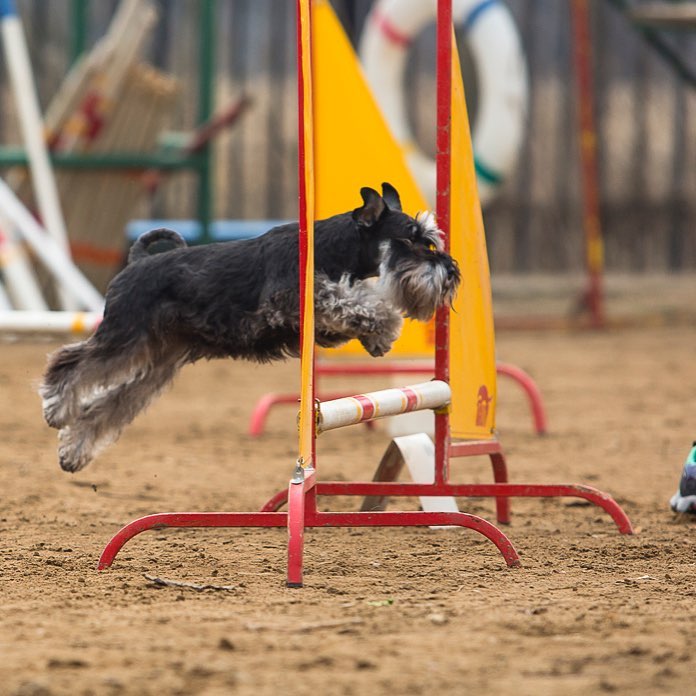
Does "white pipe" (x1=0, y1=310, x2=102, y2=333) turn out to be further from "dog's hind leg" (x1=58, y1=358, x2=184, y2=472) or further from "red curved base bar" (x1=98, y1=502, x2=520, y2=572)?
"red curved base bar" (x1=98, y1=502, x2=520, y2=572)

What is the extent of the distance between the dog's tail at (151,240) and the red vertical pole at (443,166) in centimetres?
81

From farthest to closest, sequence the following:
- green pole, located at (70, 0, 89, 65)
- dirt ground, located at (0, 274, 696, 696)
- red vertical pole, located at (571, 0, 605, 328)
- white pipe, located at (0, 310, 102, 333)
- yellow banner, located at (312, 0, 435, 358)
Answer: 1. green pole, located at (70, 0, 89, 65)
2. red vertical pole, located at (571, 0, 605, 328)
3. white pipe, located at (0, 310, 102, 333)
4. yellow banner, located at (312, 0, 435, 358)
5. dirt ground, located at (0, 274, 696, 696)

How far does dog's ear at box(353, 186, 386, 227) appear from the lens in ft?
12.4

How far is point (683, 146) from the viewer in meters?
14.5

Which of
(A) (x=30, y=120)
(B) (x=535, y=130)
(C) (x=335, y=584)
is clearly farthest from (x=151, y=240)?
(B) (x=535, y=130)

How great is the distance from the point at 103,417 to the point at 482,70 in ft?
26.9

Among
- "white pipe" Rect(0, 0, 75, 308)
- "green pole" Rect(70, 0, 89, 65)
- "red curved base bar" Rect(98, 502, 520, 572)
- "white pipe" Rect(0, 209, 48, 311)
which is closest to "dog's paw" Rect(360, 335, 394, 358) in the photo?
"red curved base bar" Rect(98, 502, 520, 572)

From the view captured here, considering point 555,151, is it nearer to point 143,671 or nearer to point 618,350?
point 618,350

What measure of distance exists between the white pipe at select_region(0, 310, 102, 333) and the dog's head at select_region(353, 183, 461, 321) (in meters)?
2.53

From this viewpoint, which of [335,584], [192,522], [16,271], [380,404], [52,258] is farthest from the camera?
[16,271]

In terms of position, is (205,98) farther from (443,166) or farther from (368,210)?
(368,210)

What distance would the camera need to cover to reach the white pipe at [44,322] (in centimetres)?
609

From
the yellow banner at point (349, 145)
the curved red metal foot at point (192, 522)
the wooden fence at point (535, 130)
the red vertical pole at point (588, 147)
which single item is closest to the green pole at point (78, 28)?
the wooden fence at point (535, 130)

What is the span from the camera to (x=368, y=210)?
3.78 m
